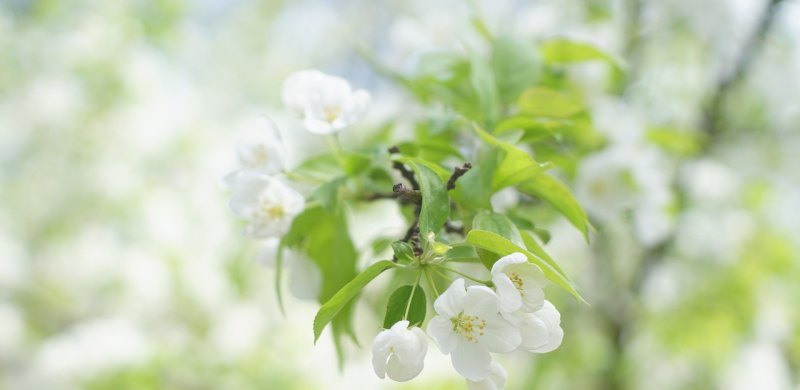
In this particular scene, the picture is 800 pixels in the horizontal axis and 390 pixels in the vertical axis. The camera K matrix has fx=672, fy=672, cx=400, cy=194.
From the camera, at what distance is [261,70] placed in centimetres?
335

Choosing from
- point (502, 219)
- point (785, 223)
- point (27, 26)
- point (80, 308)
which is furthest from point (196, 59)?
point (502, 219)

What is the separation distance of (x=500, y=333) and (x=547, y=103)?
1.14ft

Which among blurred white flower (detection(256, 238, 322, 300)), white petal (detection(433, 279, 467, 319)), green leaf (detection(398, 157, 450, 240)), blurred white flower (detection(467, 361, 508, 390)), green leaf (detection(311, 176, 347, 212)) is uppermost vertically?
green leaf (detection(398, 157, 450, 240))

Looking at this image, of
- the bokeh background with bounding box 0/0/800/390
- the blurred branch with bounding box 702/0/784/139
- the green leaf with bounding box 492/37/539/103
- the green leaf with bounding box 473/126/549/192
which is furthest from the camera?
the bokeh background with bounding box 0/0/800/390

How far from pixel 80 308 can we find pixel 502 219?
2.43m

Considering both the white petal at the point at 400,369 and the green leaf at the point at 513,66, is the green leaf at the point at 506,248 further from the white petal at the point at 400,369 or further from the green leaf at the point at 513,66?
the green leaf at the point at 513,66

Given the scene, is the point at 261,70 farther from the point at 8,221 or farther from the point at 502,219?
the point at 502,219

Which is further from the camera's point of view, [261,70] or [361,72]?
[361,72]

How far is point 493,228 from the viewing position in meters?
0.51

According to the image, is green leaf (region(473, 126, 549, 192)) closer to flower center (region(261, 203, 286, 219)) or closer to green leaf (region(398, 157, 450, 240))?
green leaf (region(398, 157, 450, 240))

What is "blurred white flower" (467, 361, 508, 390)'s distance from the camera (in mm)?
510

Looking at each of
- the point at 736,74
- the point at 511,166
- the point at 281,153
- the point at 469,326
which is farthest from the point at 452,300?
the point at 736,74

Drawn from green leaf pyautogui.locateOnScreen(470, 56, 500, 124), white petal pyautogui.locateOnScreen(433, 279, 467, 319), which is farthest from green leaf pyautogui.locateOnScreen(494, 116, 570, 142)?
white petal pyautogui.locateOnScreen(433, 279, 467, 319)

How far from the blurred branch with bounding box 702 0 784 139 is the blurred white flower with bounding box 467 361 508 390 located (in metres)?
1.28
